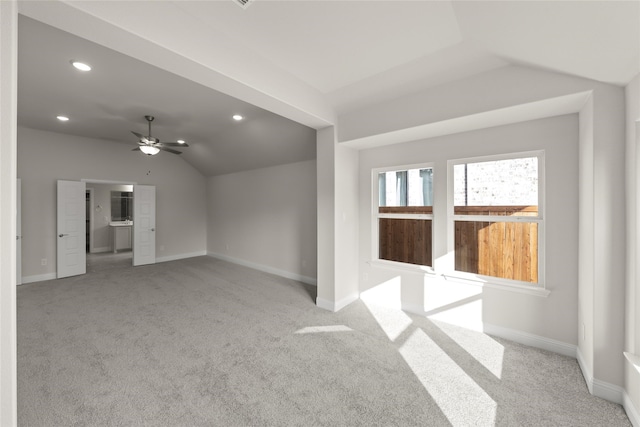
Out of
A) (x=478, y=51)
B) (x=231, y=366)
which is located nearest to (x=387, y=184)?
(x=478, y=51)

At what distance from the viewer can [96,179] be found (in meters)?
5.51

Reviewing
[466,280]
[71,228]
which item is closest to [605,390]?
[466,280]

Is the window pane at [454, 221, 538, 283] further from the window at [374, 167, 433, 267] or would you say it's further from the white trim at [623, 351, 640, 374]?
the white trim at [623, 351, 640, 374]

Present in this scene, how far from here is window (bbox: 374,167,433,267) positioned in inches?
131

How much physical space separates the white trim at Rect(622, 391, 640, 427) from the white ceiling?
2.11 m

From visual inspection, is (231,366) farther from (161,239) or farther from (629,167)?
(161,239)

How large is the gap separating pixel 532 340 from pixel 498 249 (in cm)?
90

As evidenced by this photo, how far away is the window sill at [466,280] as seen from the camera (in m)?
2.52

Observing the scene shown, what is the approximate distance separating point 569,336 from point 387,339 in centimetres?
162

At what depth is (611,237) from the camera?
1803mm

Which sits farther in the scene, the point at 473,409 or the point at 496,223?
the point at 496,223

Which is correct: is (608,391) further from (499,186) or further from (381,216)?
(381,216)

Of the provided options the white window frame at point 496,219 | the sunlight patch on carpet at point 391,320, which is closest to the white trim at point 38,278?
the sunlight patch on carpet at point 391,320
